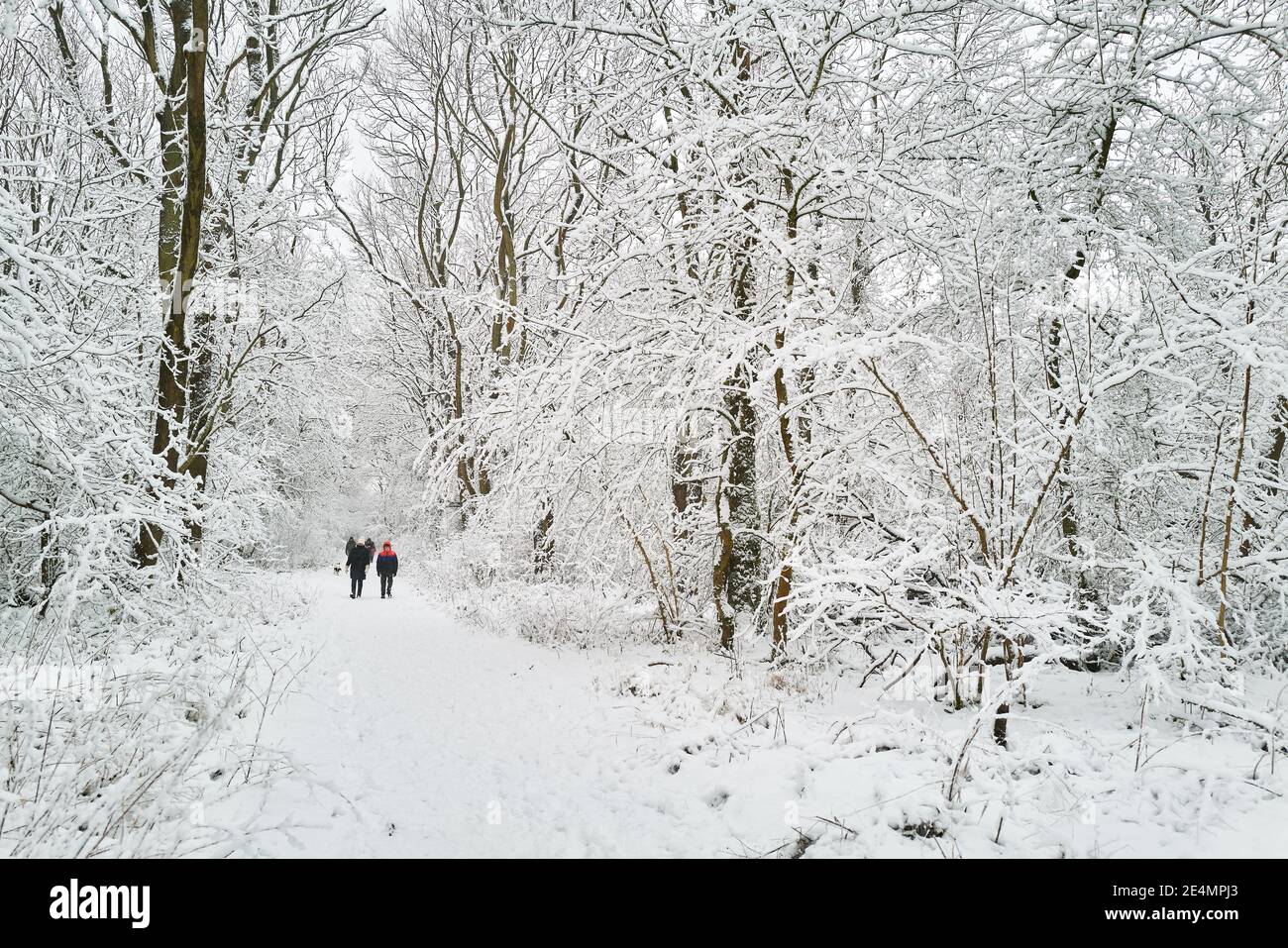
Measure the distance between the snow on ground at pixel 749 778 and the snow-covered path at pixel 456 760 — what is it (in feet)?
0.07

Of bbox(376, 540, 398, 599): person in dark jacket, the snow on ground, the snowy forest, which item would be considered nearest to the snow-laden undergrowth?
the snowy forest

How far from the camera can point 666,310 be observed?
22.4 ft

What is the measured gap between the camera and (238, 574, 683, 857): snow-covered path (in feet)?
12.6

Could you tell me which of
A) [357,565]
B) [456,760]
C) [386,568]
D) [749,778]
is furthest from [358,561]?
[749,778]
